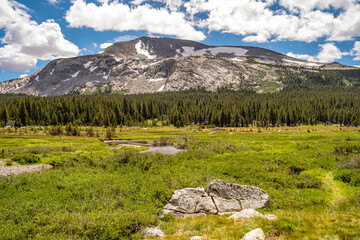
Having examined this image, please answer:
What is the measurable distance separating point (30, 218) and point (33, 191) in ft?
23.7

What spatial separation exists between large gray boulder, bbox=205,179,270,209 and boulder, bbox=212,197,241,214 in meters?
0.36

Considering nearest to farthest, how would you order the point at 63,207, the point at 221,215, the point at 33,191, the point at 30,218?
the point at 30,218 → the point at 221,215 → the point at 63,207 → the point at 33,191

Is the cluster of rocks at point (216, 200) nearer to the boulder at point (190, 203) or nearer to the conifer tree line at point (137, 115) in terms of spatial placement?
the boulder at point (190, 203)

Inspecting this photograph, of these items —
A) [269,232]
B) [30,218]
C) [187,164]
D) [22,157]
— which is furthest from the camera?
[22,157]

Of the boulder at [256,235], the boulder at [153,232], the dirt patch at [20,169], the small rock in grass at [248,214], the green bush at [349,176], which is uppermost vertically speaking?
the boulder at [256,235]

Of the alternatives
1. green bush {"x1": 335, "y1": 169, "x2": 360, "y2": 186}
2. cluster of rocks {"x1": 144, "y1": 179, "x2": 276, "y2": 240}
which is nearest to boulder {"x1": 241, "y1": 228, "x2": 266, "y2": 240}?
cluster of rocks {"x1": 144, "y1": 179, "x2": 276, "y2": 240}

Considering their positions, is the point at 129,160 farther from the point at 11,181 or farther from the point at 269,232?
the point at 269,232

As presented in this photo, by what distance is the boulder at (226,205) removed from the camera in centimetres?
1440

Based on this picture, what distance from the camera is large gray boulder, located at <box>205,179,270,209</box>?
15047 mm

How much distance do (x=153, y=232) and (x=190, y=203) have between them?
3967mm

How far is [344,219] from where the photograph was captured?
1029 cm

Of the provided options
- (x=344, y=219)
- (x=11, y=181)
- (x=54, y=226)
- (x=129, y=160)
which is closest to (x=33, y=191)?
(x=11, y=181)

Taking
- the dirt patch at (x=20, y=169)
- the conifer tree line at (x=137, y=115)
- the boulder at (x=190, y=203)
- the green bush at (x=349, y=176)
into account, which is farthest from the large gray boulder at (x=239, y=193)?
the conifer tree line at (x=137, y=115)

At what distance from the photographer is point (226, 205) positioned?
14.6 meters
